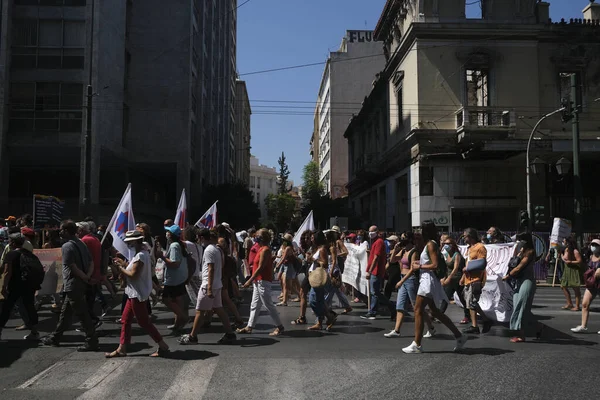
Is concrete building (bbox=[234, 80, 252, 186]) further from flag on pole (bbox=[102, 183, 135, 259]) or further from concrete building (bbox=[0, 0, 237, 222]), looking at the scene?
flag on pole (bbox=[102, 183, 135, 259])

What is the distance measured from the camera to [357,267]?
40.2 ft

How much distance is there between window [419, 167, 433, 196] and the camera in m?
26.9

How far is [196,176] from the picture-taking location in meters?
40.3

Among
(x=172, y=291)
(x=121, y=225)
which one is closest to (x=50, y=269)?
(x=121, y=225)

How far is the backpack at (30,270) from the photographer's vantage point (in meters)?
7.91

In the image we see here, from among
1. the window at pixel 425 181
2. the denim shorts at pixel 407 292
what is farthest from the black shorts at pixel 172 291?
the window at pixel 425 181

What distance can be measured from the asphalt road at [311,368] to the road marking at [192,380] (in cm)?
1

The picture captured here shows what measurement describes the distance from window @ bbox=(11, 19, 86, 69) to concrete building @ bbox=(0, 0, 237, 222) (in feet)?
0.18

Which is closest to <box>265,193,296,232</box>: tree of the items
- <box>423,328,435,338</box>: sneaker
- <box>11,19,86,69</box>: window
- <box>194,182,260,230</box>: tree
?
<box>194,182,260,230</box>: tree

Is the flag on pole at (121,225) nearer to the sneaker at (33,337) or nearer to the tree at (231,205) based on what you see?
the sneaker at (33,337)

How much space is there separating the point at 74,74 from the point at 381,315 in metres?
25.3

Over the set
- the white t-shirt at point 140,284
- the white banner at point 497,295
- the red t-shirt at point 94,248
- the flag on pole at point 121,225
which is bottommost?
the white banner at point 497,295

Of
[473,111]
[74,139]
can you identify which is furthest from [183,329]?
[74,139]

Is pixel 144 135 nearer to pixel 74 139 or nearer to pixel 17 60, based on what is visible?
pixel 74 139
